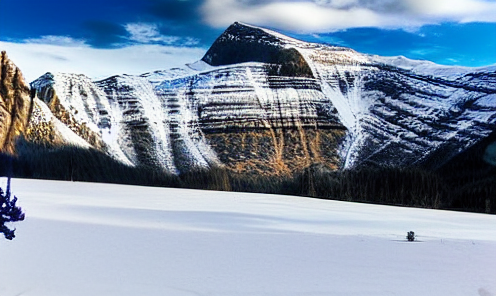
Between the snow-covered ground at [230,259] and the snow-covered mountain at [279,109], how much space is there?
221 feet

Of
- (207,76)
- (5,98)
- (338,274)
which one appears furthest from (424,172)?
(5,98)

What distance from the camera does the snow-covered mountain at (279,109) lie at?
295 feet

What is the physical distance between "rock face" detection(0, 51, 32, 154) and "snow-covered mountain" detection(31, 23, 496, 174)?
76.9 meters

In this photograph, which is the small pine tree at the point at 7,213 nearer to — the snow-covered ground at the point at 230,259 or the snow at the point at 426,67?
the snow-covered ground at the point at 230,259

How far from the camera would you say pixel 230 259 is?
37.6 feet

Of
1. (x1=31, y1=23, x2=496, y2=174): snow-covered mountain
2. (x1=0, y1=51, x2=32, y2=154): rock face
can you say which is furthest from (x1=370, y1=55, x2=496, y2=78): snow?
(x1=0, y1=51, x2=32, y2=154): rock face

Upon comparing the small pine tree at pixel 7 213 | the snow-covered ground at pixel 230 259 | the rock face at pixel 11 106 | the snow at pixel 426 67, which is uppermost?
the snow at pixel 426 67

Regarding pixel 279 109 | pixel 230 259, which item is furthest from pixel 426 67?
pixel 230 259

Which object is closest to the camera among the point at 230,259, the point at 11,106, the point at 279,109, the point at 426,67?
the point at 11,106

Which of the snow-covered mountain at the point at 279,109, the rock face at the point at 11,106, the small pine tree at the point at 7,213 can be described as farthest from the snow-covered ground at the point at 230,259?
the snow-covered mountain at the point at 279,109

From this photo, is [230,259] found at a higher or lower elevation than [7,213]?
lower

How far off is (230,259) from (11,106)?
258 inches

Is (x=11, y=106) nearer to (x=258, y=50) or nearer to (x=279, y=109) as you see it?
(x=279, y=109)

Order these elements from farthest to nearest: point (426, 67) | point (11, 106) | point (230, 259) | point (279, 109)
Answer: point (426, 67) < point (279, 109) < point (230, 259) < point (11, 106)
